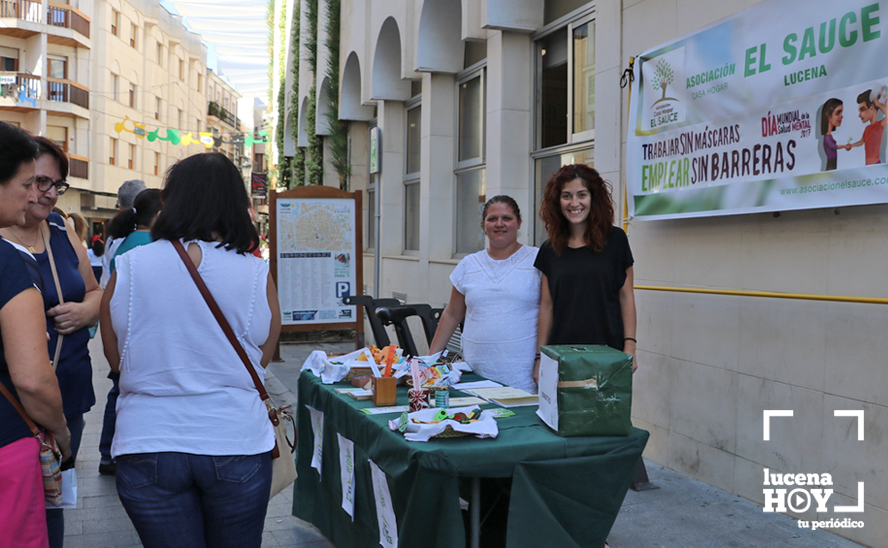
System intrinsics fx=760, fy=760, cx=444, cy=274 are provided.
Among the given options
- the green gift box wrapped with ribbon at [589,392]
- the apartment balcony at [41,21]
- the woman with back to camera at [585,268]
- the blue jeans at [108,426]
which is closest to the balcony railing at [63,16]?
the apartment balcony at [41,21]

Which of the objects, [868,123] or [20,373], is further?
[868,123]

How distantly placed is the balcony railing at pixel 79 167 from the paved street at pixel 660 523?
1368 inches

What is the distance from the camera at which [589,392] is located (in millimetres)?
2715

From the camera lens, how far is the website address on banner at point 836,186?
3645mm

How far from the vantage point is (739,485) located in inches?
183

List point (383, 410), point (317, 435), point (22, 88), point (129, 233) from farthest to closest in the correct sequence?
point (22, 88) < point (129, 233) < point (317, 435) < point (383, 410)

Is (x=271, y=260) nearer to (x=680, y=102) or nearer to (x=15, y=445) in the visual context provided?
(x=680, y=102)

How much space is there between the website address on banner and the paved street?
5.99ft

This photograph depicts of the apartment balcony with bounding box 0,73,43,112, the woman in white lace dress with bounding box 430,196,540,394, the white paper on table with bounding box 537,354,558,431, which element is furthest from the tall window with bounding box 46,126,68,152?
the white paper on table with bounding box 537,354,558,431

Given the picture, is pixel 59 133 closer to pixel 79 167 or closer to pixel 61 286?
pixel 79 167

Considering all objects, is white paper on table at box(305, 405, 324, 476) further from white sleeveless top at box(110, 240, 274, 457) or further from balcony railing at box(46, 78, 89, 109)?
balcony railing at box(46, 78, 89, 109)

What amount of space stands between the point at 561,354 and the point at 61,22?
128ft

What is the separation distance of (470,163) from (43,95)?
3203 centimetres

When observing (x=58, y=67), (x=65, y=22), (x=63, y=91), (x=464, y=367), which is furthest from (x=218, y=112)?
(x=464, y=367)
